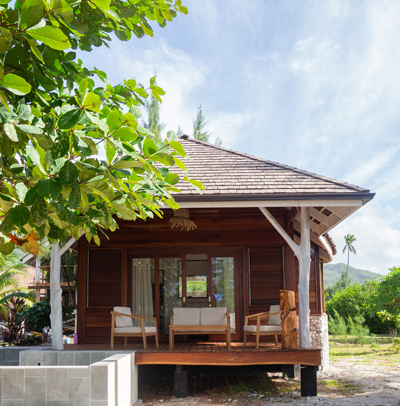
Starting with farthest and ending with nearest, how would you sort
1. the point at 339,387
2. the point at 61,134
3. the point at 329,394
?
the point at 339,387, the point at 329,394, the point at 61,134

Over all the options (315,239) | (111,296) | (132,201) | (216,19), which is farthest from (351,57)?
(132,201)

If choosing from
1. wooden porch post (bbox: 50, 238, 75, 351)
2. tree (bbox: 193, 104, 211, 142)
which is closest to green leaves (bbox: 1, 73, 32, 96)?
wooden porch post (bbox: 50, 238, 75, 351)

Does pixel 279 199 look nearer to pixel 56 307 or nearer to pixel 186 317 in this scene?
pixel 186 317

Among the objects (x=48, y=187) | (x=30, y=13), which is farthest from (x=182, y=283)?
(x=30, y=13)

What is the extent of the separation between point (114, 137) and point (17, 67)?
22.2 inches

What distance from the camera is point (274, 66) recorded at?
37.1 meters

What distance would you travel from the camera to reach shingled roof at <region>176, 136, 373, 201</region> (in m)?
7.73

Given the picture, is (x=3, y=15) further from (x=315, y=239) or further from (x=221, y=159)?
(x=315, y=239)

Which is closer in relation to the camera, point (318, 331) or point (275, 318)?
point (275, 318)

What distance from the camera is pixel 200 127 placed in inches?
985

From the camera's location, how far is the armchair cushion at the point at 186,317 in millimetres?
8836

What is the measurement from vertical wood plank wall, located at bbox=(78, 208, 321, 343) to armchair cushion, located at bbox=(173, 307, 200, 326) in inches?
55.5

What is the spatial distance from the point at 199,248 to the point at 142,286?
144 cm

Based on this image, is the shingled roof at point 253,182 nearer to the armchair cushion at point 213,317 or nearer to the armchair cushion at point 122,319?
the armchair cushion at point 213,317
